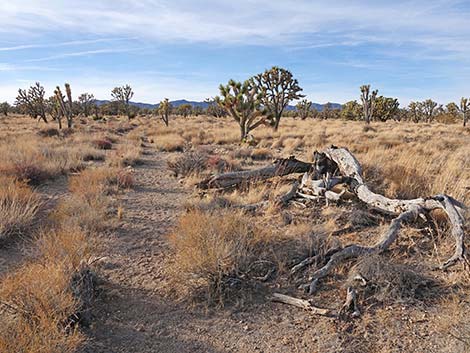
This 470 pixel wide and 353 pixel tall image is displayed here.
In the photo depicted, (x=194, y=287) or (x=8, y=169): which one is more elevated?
(x=8, y=169)

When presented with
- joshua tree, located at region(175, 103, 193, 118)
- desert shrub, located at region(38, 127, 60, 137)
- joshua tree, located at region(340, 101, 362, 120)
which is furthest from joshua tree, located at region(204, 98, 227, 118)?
desert shrub, located at region(38, 127, 60, 137)

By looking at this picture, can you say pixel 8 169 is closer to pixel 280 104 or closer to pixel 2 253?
pixel 2 253

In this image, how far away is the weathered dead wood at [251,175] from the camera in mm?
7301

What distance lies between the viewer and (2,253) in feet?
13.9

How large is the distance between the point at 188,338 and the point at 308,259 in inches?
65.5

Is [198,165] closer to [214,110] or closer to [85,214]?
[85,214]

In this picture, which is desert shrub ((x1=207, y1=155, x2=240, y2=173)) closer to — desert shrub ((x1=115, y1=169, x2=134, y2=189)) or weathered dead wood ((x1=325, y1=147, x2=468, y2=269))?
desert shrub ((x1=115, y1=169, x2=134, y2=189))

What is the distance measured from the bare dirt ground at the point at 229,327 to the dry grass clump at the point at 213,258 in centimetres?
22

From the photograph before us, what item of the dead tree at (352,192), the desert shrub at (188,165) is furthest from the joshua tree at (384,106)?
the dead tree at (352,192)

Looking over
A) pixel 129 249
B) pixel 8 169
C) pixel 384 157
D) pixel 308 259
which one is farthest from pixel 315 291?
pixel 8 169

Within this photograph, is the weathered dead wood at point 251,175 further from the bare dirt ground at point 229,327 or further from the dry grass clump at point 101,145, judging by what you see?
the dry grass clump at point 101,145

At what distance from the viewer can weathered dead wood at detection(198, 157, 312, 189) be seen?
7.30 m

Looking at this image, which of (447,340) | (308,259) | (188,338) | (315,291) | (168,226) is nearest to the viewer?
(447,340)

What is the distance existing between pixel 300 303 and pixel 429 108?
57601mm
